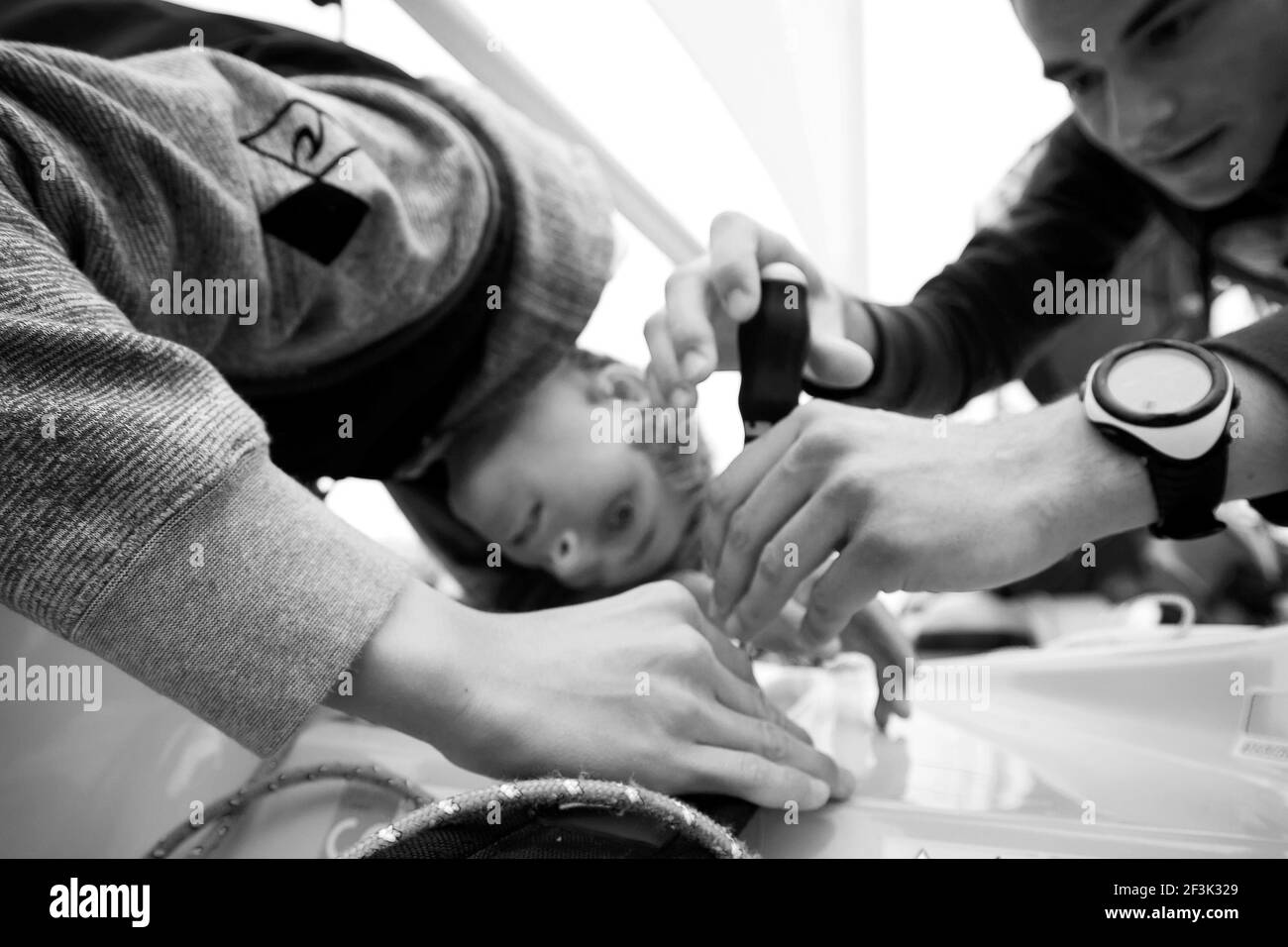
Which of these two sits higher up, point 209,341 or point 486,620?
point 209,341

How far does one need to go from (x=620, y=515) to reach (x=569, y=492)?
6 centimetres

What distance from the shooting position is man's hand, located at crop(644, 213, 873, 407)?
A: 1.58 ft

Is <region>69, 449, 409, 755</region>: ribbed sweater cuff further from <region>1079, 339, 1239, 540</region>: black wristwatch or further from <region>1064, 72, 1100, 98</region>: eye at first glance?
<region>1064, 72, 1100, 98</region>: eye

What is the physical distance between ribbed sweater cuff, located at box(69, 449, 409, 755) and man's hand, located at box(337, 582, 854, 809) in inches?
0.9

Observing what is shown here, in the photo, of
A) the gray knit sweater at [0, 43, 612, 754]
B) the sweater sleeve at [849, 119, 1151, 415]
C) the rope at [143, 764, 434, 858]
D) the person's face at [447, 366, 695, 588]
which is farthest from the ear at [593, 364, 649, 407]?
the rope at [143, 764, 434, 858]

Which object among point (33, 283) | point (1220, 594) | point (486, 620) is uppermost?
point (33, 283)
